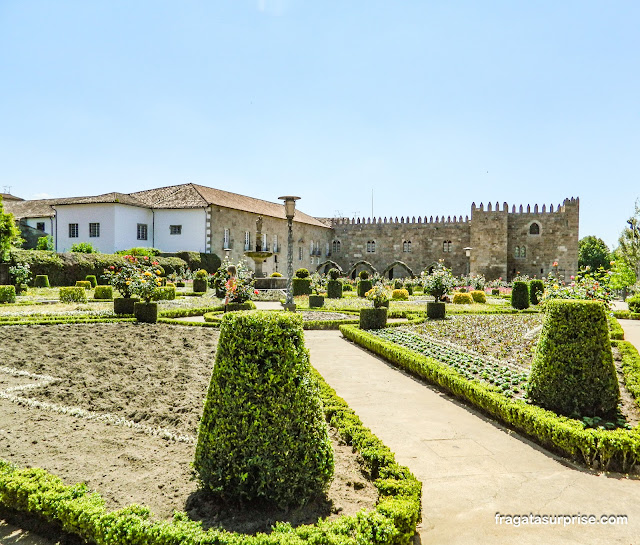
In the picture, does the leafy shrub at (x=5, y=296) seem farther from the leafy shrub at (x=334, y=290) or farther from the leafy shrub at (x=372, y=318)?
the leafy shrub at (x=372, y=318)

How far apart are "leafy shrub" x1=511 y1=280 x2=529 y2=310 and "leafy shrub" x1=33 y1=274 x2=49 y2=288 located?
1945 cm

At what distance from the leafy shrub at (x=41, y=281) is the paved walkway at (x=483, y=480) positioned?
1975 cm

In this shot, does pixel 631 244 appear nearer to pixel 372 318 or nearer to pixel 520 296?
pixel 520 296

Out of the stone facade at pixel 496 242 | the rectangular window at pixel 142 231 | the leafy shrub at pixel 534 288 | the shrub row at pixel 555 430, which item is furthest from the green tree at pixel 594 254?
the shrub row at pixel 555 430

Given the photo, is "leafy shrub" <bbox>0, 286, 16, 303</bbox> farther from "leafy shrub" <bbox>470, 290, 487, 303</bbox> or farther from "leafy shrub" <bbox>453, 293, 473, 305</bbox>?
"leafy shrub" <bbox>470, 290, 487, 303</bbox>

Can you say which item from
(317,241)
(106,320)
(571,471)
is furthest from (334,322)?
(317,241)

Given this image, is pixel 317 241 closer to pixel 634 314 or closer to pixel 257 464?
pixel 634 314

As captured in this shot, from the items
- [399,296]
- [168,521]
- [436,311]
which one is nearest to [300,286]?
[399,296]

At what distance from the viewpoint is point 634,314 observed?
14.7 meters

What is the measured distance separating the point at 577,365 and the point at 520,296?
12771 millimetres

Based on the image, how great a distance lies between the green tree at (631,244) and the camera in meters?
27.6

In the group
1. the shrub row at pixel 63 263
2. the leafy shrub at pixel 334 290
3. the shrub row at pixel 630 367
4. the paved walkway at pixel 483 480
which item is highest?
the shrub row at pixel 63 263

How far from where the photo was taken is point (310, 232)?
38.4 meters

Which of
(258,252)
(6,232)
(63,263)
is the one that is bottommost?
(63,263)
